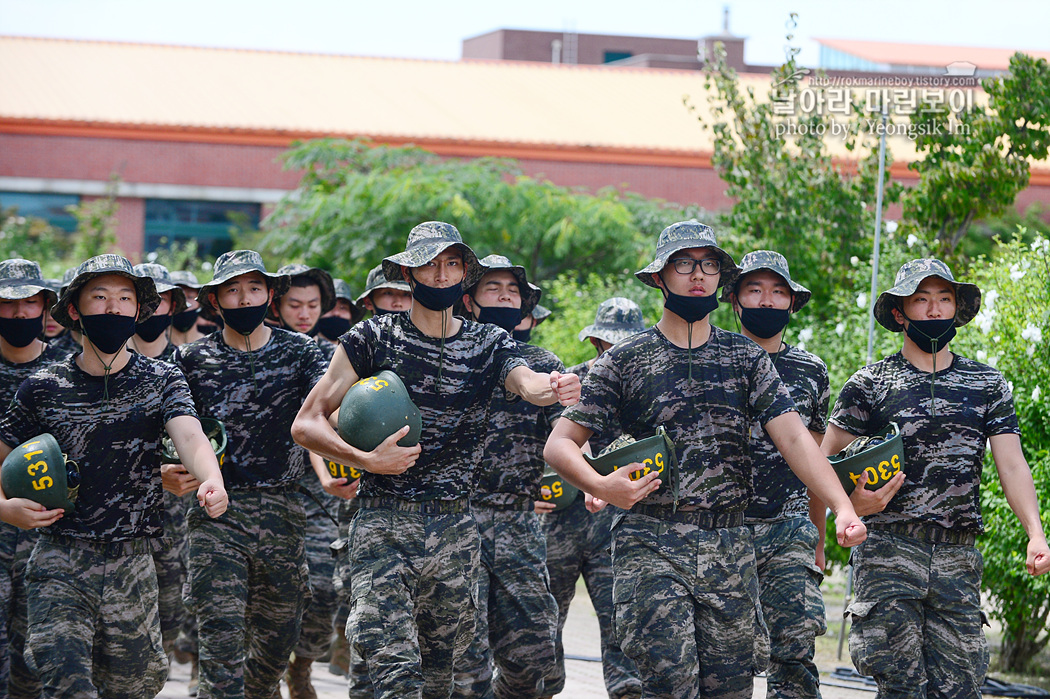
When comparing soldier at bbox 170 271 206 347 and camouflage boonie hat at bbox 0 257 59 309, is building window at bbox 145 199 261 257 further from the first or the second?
camouflage boonie hat at bbox 0 257 59 309

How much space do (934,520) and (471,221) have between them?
15.6 metres

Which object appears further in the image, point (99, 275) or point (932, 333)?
point (932, 333)

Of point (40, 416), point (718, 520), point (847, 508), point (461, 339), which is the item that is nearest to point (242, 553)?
point (40, 416)

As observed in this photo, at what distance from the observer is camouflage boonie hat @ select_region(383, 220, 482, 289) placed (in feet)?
→ 20.8

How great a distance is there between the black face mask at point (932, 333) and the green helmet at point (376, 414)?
2.79 metres

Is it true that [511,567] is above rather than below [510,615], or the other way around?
above

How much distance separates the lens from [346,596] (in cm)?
836

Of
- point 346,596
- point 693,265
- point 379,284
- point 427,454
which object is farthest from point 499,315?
point 693,265

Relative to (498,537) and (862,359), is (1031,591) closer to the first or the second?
(862,359)

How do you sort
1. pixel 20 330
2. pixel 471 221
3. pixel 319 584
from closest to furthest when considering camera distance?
pixel 20 330
pixel 319 584
pixel 471 221

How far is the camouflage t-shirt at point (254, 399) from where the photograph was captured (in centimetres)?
724

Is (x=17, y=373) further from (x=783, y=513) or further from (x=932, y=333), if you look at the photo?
(x=932, y=333)

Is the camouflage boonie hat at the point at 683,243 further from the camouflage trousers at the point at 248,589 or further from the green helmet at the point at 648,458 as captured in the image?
the camouflage trousers at the point at 248,589

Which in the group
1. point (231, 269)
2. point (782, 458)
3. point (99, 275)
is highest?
point (99, 275)
